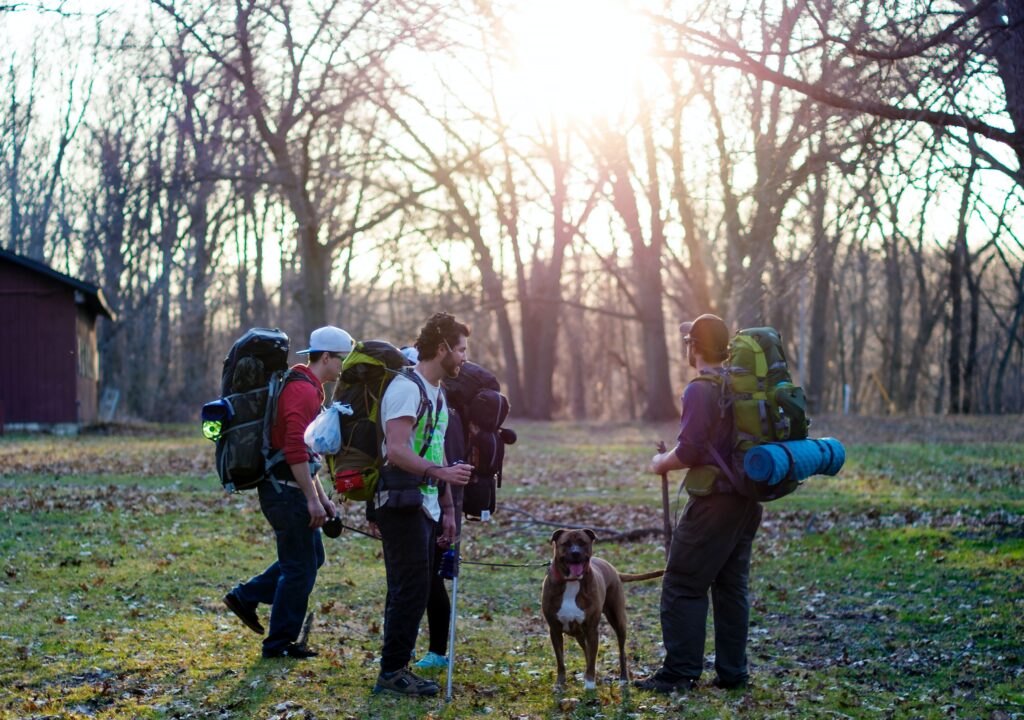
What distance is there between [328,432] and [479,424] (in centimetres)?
134

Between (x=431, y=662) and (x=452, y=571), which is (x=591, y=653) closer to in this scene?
(x=452, y=571)

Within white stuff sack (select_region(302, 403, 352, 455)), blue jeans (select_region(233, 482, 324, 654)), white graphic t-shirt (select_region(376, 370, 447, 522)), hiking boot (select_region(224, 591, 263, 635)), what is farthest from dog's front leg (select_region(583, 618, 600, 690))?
hiking boot (select_region(224, 591, 263, 635))

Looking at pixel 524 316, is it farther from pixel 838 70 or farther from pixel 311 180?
pixel 838 70

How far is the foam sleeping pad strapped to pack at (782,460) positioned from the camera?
6.78m

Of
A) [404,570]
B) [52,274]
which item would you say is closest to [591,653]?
[404,570]

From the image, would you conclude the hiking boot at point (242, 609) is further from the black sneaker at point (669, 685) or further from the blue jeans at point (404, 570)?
the black sneaker at point (669, 685)

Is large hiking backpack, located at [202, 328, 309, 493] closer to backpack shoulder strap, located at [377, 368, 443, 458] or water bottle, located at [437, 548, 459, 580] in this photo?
backpack shoulder strap, located at [377, 368, 443, 458]

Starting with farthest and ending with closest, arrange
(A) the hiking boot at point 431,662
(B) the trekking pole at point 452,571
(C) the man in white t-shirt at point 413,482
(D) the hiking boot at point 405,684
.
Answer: (A) the hiking boot at point 431,662
(B) the trekking pole at point 452,571
(D) the hiking boot at point 405,684
(C) the man in white t-shirt at point 413,482

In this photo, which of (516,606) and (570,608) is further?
(516,606)

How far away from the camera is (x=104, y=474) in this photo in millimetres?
20531

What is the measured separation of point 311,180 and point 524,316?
1502 centimetres

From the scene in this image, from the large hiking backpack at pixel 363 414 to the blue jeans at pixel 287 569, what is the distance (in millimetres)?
702

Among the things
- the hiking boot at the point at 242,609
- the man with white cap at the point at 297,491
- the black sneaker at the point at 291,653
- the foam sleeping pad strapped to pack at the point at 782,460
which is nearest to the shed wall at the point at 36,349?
the hiking boot at the point at 242,609

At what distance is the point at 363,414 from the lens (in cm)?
694
